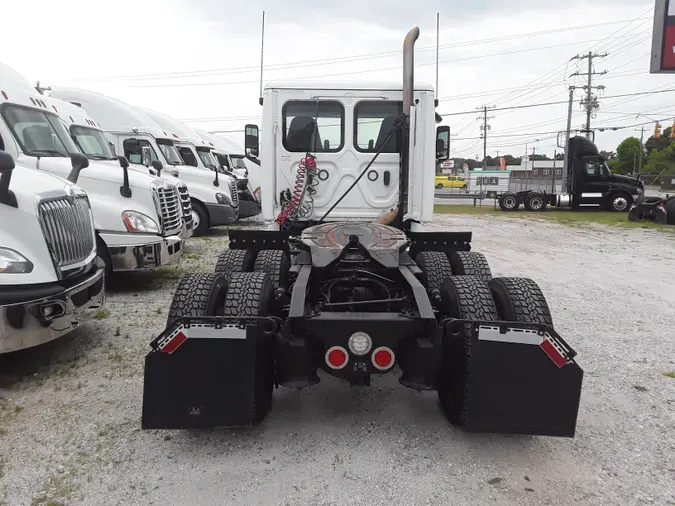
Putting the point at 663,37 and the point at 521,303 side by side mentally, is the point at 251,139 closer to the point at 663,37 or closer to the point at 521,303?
the point at 521,303

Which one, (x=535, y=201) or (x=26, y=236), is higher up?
(x=26, y=236)

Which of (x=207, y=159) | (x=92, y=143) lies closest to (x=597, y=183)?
(x=207, y=159)

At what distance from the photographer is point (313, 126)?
6.29 metres

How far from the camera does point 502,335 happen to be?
3012 millimetres

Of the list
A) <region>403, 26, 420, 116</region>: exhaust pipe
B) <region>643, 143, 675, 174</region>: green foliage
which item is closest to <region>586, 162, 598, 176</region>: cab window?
<region>403, 26, 420, 116</region>: exhaust pipe

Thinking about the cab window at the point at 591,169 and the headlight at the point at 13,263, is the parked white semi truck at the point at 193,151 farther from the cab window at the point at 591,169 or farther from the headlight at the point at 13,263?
the cab window at the point at 591,169

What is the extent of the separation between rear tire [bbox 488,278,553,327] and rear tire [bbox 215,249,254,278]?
2.32m

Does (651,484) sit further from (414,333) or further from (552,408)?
(414,333)

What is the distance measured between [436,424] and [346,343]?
958 mm

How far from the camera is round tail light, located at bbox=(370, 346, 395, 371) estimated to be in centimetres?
318

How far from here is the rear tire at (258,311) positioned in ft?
10.4

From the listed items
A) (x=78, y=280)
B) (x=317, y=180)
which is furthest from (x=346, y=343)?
(x=317, y=180)

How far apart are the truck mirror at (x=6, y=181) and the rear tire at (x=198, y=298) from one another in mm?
1487

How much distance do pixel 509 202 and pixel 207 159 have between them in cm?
1577
